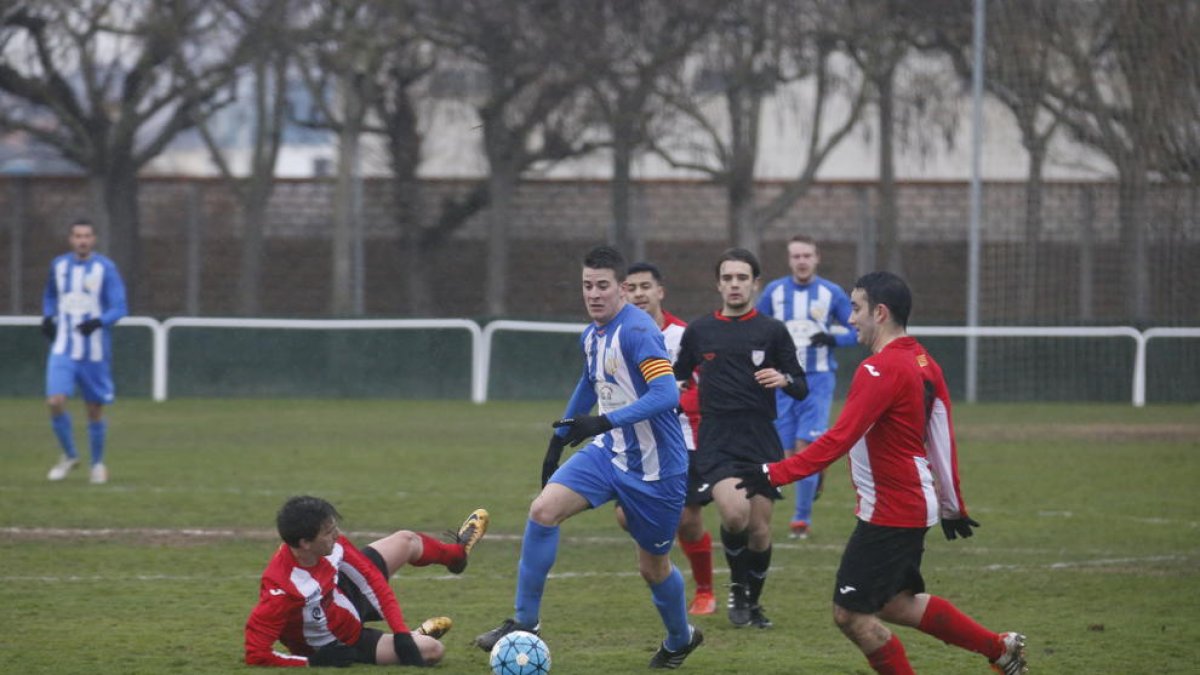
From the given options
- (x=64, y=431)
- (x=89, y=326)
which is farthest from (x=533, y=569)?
(x=64, y=431)

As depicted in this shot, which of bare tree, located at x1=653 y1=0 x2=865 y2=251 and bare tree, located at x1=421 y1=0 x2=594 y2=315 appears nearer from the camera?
bare tree, located at x1=653 y1=0 x2=865 y2=251

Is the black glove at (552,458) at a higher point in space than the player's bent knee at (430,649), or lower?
higher

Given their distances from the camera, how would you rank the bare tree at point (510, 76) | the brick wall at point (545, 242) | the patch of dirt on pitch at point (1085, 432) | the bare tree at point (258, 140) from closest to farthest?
the patch of dirt on pitch at point (1085, 432)
the brick wall at point (545, 242)
the bare tree at point (258, 140)
the bare tree at point (510, 76)

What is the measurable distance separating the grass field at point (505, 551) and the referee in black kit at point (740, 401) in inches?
14.0

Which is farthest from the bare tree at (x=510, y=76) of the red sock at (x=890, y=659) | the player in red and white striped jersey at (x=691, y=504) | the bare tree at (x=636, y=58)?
the red sock at (x=890, y=659)

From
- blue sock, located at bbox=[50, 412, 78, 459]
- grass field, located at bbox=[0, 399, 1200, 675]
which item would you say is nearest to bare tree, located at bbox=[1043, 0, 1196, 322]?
grass field, located at bbox=[0, 399, 1200, 675]

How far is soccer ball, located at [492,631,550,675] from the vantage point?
700 centimetres

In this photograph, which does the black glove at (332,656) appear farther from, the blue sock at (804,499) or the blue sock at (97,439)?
the blue sock at (97,439)

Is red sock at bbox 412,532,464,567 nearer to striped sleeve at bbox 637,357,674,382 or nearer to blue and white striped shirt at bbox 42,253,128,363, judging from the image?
striped sleeve at bbox 637,357,674,382

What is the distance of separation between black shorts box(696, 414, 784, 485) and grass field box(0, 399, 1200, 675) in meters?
0.83

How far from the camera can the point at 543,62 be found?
27094 millimetres

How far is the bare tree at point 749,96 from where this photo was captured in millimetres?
26500

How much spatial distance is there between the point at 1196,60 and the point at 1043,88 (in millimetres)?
2097

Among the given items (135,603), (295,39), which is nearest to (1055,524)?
(135,603)
